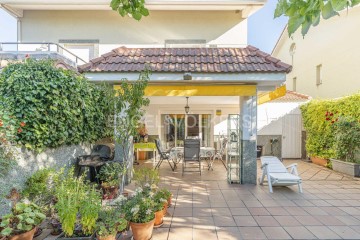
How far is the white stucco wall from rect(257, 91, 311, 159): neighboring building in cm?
514

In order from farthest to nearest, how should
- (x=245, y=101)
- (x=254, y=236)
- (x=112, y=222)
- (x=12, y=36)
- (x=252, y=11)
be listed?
(x=12, y=36), (x=252, y=11), (x=245, y=101), (x=254, y=236), (x=112, y=222)

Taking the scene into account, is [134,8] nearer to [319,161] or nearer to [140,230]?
[140,230]

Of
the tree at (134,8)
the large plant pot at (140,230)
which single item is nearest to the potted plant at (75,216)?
the large plant pot at (140,230)

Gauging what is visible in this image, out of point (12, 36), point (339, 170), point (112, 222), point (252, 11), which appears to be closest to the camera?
point (112, 222)

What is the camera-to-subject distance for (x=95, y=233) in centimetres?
398

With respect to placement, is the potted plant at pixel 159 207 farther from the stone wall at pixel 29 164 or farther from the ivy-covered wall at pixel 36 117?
the stone wall at pixel 29 164

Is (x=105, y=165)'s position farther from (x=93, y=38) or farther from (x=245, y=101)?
(x=93, y=38)

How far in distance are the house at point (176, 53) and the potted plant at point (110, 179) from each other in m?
2.70

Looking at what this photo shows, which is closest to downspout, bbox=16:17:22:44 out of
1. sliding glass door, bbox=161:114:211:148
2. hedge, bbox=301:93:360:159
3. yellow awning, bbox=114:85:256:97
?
sliding glass door, bbox=161:114:211:148

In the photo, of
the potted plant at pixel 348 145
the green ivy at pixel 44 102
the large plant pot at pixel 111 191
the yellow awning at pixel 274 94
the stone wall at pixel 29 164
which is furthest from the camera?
the potted plant at pixel 348 145

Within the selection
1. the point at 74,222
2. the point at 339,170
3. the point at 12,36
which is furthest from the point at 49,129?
A: the point at 12,36

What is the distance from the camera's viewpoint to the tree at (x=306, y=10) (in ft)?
7.15

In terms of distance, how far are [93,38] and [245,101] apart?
32.0ft

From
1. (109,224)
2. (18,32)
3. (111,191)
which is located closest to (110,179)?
(111,191)
